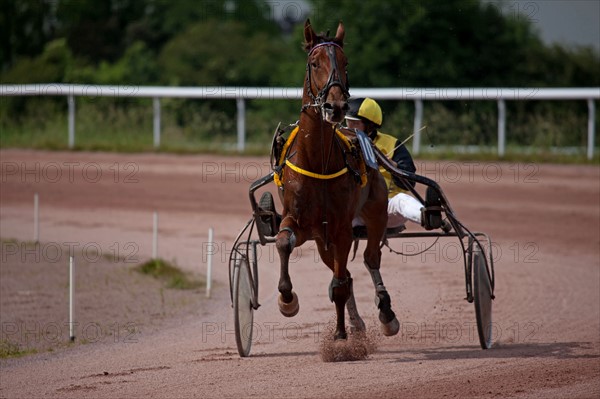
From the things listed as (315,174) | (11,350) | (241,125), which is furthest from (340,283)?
(241,125)

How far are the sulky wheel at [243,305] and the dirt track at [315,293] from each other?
14 centimetres

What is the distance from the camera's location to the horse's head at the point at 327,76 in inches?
244

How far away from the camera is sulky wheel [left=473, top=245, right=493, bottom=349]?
24.8 ft

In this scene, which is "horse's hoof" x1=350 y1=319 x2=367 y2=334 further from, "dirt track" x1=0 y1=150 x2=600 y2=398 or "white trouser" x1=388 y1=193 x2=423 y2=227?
"white trouser" x1=388 y1=193 x2=423 y2=227

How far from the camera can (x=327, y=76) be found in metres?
6.41

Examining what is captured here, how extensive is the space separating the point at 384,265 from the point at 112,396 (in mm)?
6258

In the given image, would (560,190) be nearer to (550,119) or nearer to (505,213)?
(505,213)

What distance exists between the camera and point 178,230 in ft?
48.9

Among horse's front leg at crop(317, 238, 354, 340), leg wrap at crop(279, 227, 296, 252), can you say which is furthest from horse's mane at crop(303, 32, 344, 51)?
horse's front leg at crop(317, 238, 354, 340)

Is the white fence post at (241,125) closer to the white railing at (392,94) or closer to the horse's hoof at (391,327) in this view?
the white railing at (392,94)

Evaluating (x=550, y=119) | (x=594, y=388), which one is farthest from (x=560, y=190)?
(x=594, y=388)

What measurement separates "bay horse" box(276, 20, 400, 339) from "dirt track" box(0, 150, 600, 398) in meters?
0.63

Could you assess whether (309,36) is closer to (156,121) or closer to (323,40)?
(323,40)

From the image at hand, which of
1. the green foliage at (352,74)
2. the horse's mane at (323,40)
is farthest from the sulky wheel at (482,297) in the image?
the green foliage at (352,74)
